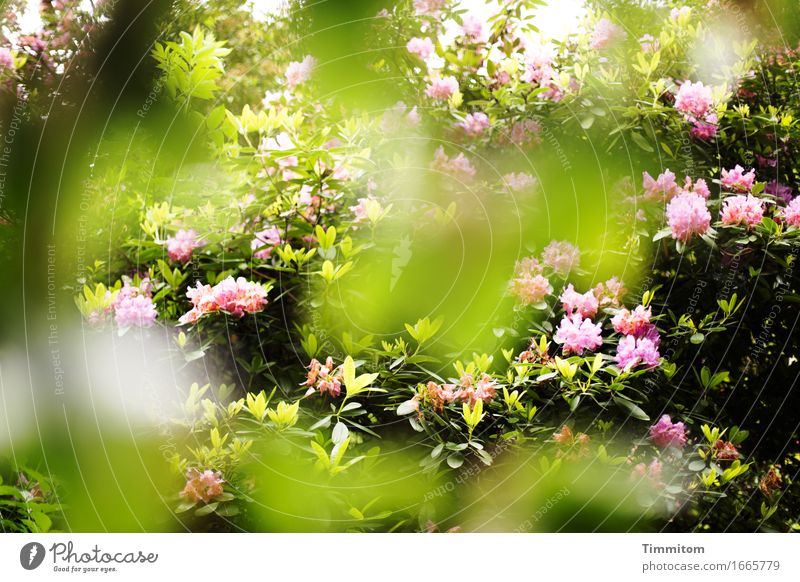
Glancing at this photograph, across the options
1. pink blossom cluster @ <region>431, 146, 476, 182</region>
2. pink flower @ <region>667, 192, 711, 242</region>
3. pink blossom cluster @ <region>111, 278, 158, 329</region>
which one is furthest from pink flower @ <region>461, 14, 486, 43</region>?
pink blossom cluster @ <region>111, 278, 158, 329</region>

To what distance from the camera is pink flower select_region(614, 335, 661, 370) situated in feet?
5.39

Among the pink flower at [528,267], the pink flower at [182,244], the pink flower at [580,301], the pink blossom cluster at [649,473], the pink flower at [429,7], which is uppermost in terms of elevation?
the pink flower at [429,7]

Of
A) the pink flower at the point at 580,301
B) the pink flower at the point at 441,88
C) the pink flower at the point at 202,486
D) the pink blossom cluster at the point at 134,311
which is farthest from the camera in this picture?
the pink flower at the point at 441,88

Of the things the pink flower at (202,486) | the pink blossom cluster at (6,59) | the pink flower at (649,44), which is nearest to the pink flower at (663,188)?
the pink flower at (649,44)

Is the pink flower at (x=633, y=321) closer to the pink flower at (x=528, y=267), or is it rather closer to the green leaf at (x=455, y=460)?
the pink flower at (x=528, y=267)

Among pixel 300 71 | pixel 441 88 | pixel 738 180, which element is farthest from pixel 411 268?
pixel 738 180

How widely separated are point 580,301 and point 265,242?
2.58 feet

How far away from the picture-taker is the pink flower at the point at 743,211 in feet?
5.74

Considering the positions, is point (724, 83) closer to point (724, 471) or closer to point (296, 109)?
point (724, 471)

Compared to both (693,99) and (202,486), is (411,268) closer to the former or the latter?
(202,486)

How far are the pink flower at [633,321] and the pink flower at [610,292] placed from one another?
0.05 meters

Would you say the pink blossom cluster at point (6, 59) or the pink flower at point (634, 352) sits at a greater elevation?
the pink blossom cluster at point (6, 59)

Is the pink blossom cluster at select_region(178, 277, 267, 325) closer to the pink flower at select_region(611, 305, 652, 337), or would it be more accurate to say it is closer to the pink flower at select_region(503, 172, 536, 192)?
the pink flower at select_region(503, 172, 536, 192)

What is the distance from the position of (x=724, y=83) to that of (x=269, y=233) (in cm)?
129
